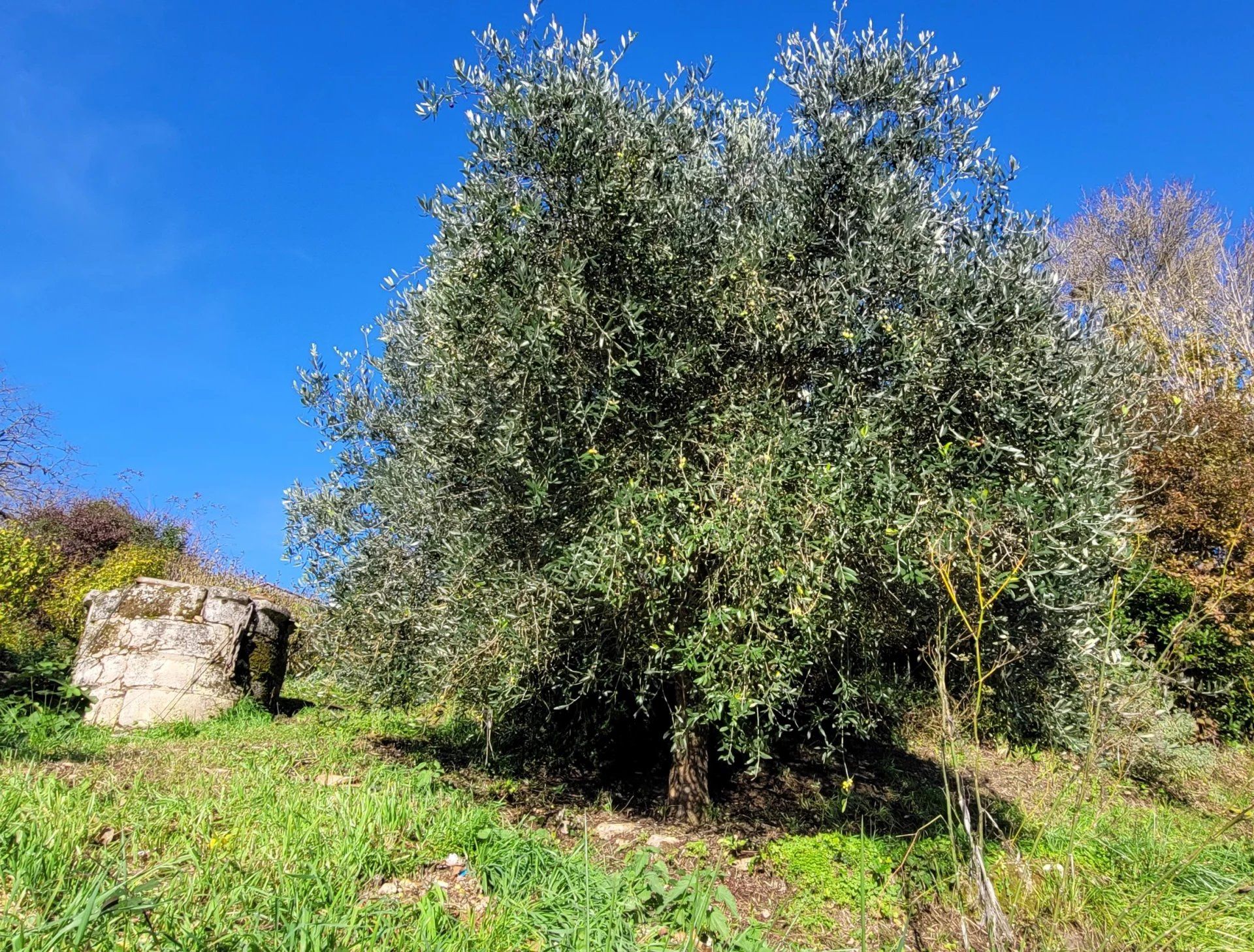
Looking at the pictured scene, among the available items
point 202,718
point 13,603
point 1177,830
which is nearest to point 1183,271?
point 1177,830

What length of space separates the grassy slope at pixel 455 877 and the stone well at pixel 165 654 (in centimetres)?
309

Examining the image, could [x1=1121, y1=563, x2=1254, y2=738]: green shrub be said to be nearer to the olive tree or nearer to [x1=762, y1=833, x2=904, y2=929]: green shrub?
the olive tree

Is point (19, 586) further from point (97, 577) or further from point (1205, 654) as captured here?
point (1205, 654)

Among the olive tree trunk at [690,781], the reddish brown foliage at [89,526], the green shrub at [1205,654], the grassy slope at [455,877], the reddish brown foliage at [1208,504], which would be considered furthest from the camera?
the reddish brown foliage at [89,526]

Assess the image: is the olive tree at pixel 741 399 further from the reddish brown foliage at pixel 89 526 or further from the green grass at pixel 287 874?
the reddish brown foliage at pixel 89 526

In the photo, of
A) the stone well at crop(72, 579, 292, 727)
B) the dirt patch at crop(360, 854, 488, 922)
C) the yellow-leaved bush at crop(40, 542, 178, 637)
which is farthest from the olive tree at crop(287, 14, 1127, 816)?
the yellow-leaved bush at crop(40, 542, 178, 637)

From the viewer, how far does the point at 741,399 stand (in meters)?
6.64

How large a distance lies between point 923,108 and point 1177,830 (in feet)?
27.3

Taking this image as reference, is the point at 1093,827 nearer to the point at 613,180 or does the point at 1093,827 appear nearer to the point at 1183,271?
the point at 613,180

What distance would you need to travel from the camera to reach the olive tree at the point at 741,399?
5812 millimetres

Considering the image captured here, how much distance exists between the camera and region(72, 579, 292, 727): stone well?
10.8m

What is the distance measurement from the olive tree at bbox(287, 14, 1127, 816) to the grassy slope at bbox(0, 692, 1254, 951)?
119 cm

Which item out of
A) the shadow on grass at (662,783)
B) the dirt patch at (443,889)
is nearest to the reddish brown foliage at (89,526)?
the shadow on grass at (662,783)

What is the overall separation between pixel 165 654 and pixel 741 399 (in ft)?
31.5
